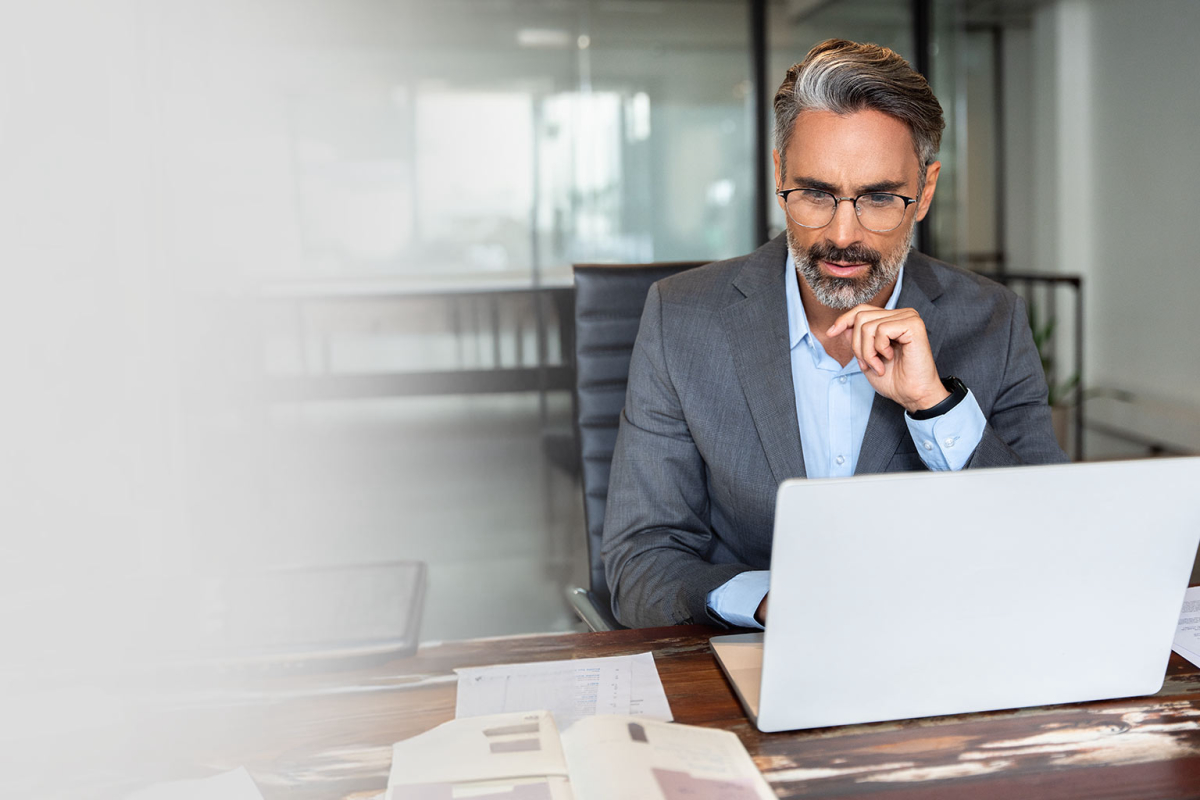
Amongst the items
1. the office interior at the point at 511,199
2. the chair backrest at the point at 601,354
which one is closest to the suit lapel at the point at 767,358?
the chair backrest at the point at 601,354

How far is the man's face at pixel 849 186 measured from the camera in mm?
1226

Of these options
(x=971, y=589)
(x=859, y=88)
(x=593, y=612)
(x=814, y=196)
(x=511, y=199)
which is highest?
(x=511, y=199)

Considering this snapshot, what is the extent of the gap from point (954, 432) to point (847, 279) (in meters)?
0.27

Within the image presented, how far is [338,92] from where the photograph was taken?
17.5 ft

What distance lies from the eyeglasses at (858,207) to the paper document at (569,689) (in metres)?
0.65

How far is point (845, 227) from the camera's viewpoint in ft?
4.09

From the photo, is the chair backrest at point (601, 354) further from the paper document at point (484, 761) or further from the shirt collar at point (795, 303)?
the paper document at point (484, 761)

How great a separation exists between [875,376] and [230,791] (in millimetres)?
813

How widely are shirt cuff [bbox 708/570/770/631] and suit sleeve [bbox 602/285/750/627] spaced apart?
6cm

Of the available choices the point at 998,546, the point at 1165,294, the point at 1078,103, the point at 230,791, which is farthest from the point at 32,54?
the point at 1078,103

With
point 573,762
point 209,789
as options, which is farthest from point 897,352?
point 209,789

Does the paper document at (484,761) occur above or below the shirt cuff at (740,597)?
below

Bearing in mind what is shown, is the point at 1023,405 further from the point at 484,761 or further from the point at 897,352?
the point at 484,761

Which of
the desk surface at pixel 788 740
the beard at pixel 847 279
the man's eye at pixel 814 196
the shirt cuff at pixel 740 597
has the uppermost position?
the man's eye at pixel 814 196
